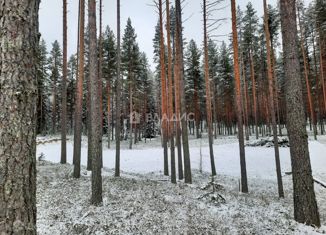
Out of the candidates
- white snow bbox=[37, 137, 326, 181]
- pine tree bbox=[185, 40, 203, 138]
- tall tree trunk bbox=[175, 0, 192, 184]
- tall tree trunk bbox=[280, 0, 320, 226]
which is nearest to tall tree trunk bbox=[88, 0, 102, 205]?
tall tree trunk bbox=[175, 0, 192, 184]

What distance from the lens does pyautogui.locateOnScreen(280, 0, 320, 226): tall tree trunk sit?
20.1 feet

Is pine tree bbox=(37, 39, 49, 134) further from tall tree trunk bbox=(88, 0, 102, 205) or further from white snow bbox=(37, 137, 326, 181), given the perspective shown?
tall tree trunk bbox=(88, 0, 102, 205)

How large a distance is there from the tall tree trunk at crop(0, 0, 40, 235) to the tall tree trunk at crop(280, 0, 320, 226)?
6.44m

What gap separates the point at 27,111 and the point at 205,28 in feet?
47.8

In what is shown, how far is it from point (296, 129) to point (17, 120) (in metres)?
6.58

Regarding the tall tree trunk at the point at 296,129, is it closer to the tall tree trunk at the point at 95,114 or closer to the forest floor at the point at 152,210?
the forest floor at the point at 152,210

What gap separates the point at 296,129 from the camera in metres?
6.29

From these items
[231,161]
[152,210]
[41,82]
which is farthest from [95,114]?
[41,82]

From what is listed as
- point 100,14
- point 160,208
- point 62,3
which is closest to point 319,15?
point 100,14

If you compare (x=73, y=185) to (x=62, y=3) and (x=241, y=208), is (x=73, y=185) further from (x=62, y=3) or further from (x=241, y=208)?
(x=62, y=3)

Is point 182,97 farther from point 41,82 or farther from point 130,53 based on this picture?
point 41,82

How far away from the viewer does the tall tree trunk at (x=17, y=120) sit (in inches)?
71.9

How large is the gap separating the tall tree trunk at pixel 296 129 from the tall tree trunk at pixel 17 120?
6.44m

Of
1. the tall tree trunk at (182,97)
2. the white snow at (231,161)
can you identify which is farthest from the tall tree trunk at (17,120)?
the white snow at (231,161)
